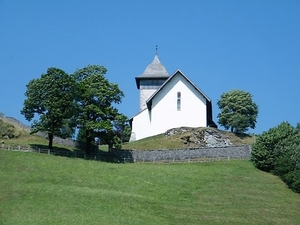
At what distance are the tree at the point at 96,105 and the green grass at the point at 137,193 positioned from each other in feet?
23.0

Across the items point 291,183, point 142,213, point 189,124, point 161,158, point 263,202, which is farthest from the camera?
point 189,124

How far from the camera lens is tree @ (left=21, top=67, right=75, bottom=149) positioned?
2445 inches

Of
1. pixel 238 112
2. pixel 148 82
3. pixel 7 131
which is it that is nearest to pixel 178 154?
pixel 7 131

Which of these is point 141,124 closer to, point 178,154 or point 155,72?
point 155,72

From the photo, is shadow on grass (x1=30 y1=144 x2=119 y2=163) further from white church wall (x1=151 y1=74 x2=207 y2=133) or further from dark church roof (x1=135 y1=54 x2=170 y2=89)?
dark church roof (x1=135 y1=54 x2=170 y2=89)

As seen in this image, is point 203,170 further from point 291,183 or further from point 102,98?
point 102,98

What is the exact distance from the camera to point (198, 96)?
7906cm

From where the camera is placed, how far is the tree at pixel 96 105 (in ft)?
212

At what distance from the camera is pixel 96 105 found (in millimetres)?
66812

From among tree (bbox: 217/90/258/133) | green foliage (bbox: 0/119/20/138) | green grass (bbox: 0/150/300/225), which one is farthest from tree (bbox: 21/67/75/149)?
tree (bbox: 217/90/258/133)

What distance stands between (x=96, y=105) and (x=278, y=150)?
68.7ft

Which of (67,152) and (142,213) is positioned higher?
(67,152)

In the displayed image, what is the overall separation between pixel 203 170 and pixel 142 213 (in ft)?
56.0

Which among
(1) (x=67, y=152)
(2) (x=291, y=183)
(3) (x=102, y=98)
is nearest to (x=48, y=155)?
(1) (x=67, y=152)
